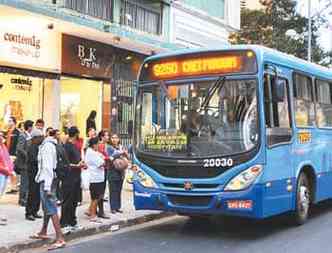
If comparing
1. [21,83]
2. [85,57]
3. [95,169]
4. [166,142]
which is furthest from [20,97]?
[166,142]

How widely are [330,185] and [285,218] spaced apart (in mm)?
1624

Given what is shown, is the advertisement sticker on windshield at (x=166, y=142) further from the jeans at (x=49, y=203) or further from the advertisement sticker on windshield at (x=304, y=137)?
the advertisement sticker on windshield at (x=304, y=137)

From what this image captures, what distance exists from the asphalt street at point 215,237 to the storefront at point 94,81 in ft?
22.1

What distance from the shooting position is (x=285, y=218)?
11562 millimetres

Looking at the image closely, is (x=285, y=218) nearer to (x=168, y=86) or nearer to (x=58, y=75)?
(x=168, y=86)

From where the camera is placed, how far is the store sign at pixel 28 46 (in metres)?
14.8

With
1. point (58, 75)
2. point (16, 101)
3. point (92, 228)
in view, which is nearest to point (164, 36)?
point (58, 75)

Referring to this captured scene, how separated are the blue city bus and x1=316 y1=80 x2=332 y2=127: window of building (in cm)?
104

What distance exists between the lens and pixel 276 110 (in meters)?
9.98

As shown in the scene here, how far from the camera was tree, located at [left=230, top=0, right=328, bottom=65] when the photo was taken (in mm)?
30648

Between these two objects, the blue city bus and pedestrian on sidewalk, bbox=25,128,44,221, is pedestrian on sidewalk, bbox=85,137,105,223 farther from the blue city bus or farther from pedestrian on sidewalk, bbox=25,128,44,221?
pedestrian on sidewalk, bbox=25,128,44,221

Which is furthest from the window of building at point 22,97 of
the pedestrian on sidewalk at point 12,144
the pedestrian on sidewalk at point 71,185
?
the pedestrian on sidewalk at point 71,185

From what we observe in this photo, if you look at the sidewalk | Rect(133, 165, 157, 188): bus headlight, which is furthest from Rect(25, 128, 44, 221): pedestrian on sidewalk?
Rect(133, 165, 157, 188): bus headlight

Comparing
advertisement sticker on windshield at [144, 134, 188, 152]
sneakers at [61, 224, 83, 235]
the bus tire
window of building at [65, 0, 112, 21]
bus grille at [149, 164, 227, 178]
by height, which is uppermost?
window of building at [65, 0, 112, 21]
